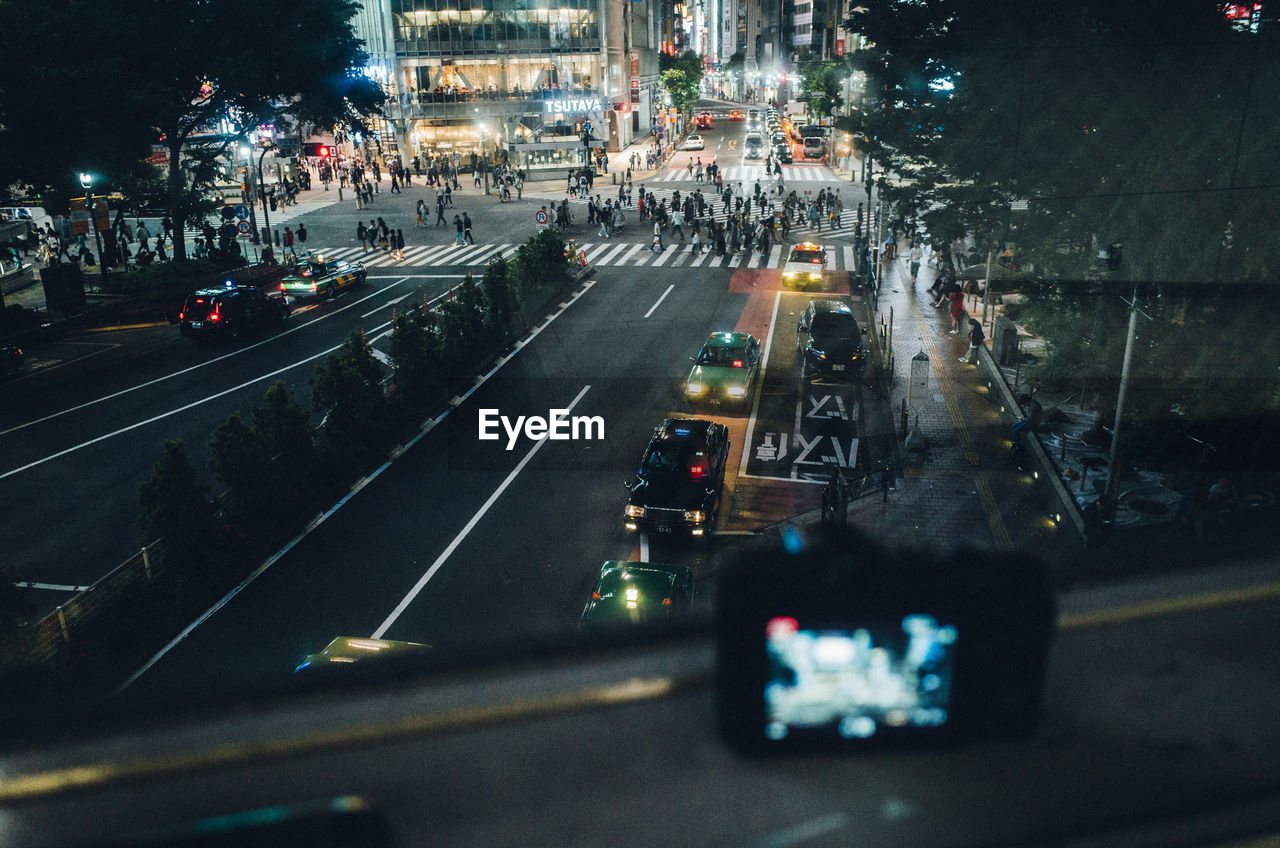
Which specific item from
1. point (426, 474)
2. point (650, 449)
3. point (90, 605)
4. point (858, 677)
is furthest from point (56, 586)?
point (858, 677)

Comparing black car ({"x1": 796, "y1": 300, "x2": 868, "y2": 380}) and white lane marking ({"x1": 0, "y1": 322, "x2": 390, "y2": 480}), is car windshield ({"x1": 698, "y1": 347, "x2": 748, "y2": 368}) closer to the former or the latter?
black car ({"x1": 796, "y1": 300, "x2": 868, "y2": 380})

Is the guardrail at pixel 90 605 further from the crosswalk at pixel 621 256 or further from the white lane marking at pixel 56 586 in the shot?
the crosswalk at pixel 621 256

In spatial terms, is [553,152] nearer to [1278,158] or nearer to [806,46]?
[1278,158]

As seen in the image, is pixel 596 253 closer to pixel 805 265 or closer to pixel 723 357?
pixel 805 265

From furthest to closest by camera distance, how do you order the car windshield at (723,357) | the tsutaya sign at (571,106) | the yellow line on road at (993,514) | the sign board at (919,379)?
1. the tsutaya sign at (571,106)
2. the car windshield at (723,357)
3. the sign board at (919,379)
4. the yellow line on road at (993,514)

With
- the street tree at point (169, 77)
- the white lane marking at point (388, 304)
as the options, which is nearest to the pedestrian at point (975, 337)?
the white lane marking at point (388, 304)

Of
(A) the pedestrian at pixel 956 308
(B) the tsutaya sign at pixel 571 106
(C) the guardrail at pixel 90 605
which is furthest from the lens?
(B) the tsutaya sign at pixel 571 106

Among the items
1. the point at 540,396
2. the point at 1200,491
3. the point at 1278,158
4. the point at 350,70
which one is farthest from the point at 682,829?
the point at 350,70
